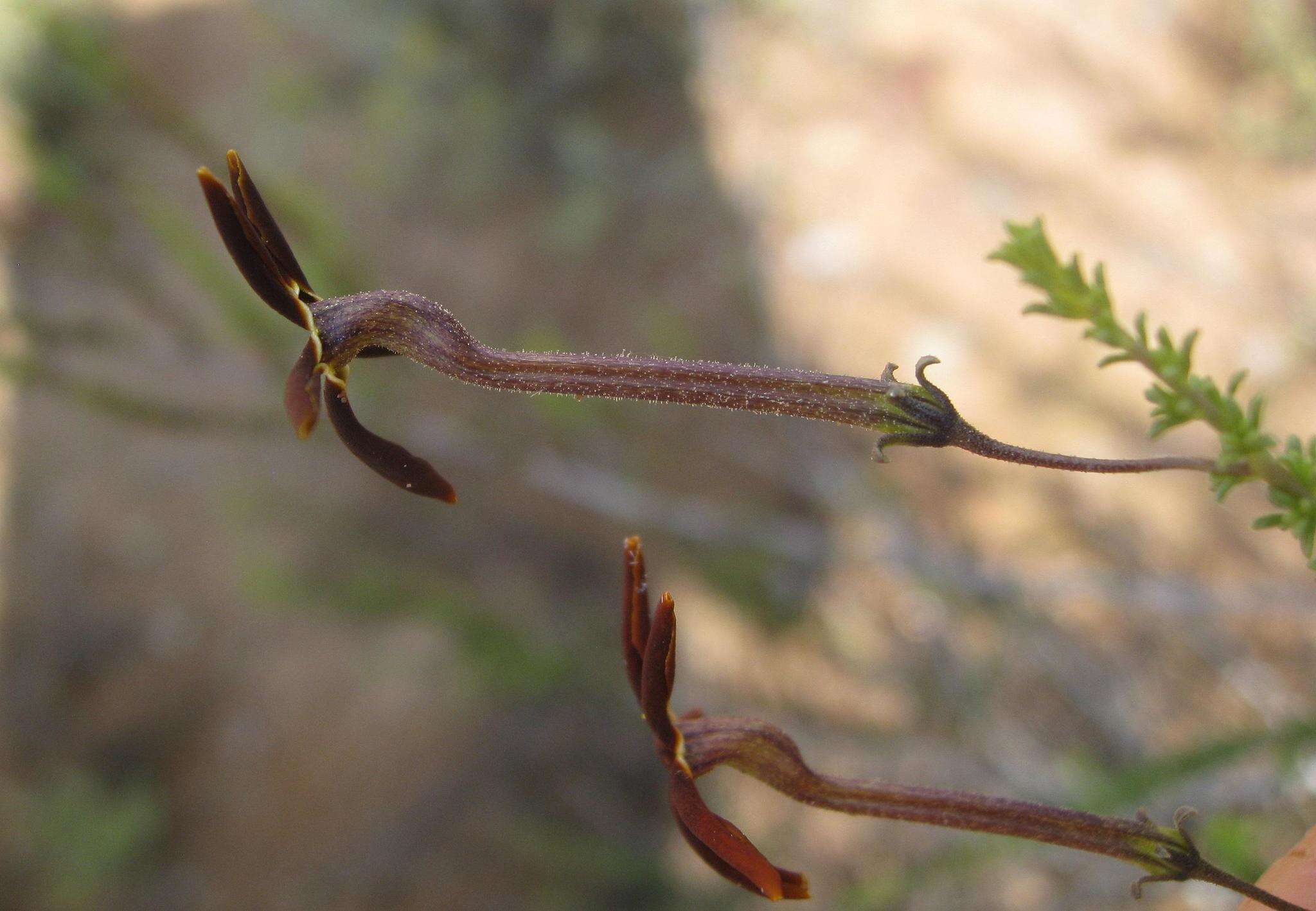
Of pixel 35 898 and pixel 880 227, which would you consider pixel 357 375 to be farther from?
pixel 35 898

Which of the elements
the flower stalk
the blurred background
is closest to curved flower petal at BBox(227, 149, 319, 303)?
the flower stalk

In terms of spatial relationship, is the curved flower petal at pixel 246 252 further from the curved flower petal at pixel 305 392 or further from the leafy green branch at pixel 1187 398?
the leafy green branch at pixel 1187 398

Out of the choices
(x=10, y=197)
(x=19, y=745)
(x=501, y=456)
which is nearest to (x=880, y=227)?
(x=501, y=456)

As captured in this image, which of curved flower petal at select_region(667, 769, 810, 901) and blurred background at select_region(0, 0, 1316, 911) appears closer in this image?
curved flower petal at select_region(667, 769, 810, 901)

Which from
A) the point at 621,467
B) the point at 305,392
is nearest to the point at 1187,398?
the point at 305,392

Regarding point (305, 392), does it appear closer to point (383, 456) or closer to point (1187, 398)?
point (383, 456)

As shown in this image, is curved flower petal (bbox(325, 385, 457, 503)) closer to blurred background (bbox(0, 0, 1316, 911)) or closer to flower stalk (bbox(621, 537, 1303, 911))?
flower stalk (bbox(621, 537, 1303, 911))

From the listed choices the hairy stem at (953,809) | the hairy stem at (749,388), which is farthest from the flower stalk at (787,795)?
the hairy stem at (749,388)
